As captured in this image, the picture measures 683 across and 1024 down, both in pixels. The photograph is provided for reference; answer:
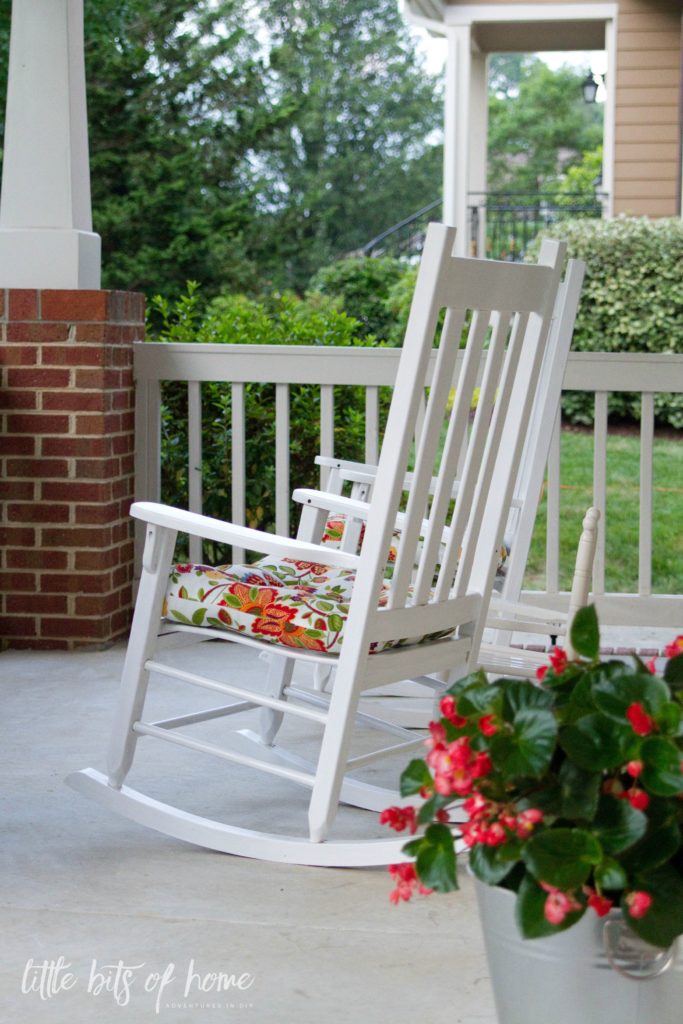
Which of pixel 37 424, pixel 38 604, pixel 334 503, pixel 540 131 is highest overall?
pixel 540 131

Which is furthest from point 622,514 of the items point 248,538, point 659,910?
point 659,910

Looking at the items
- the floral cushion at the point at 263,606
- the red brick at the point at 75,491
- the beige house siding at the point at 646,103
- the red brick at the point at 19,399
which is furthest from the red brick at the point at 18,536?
the beige house siding at the point at 646,103

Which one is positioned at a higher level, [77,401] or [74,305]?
[74,305]

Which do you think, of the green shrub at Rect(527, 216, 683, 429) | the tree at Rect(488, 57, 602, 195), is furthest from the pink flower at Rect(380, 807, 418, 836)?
the tree at Rect(488, 57, 602, 195)

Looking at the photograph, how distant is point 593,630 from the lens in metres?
1.32

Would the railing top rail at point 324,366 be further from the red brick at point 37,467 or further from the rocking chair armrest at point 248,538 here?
the rocking chair armrest at point 248,538

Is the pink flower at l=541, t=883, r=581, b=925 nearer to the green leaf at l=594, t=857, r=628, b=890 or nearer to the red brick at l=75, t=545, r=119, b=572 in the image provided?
the green leaf at l=594, t=857, r=628, b=890

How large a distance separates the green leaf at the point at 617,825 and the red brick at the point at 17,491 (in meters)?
2.74

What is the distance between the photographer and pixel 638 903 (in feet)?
3.90

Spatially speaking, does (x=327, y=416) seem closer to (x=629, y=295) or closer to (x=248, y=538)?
(x=248, y=538)

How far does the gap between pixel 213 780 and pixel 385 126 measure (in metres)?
16.0

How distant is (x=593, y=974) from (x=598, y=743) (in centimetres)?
26

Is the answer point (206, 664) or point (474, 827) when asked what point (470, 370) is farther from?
point (206, 664)

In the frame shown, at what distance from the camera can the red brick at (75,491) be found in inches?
143
